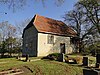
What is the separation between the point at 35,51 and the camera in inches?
1172

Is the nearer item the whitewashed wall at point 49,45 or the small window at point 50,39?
the whitewashed wall at point 49,45

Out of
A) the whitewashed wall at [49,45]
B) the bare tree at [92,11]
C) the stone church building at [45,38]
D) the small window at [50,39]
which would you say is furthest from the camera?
the bare tree at [92,11]

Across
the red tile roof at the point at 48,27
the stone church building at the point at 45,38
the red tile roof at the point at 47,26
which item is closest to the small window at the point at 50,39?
the stone church building at the point at 45,38

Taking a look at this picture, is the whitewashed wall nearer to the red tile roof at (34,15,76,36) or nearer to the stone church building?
the stone church building

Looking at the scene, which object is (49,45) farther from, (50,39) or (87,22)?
(87,22)

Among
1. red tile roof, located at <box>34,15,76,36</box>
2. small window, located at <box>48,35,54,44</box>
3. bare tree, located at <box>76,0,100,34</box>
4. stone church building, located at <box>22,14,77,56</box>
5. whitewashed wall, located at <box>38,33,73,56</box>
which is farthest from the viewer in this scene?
bare tree, located at <box>76,0,100,34</box>

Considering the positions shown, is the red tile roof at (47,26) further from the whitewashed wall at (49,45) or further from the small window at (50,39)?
the whitewashed wall at (49,45)

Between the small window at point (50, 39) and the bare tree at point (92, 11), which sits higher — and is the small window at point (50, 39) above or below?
below

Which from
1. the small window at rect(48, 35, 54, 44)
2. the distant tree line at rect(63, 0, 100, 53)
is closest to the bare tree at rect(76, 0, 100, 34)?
the distant tree line at rect(63, 0, 100, 53)

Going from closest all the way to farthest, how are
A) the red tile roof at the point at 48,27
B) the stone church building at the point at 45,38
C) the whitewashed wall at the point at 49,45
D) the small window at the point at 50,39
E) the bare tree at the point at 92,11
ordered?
the whitewashed wall at the point at 49,45 < the stone church building at the point at 45,38 < the red tile roof at the point at 48,27 < the small window at the point at 50,39 < the bare tree at the point at 92,11

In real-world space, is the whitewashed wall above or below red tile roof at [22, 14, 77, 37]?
below

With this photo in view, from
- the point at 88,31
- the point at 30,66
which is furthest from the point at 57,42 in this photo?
the point at 30,66

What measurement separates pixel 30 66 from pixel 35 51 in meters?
12.2

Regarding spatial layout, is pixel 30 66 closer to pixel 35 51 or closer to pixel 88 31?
pixel 35 51
